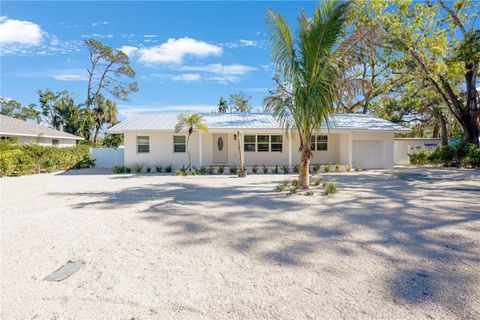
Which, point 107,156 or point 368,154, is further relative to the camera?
point 107,156

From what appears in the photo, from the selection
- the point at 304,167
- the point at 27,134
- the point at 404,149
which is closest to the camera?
the point at 304,167

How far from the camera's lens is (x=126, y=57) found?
3416 cm

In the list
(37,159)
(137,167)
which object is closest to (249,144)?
(137,167)

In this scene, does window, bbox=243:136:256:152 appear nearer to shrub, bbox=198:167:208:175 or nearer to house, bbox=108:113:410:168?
house, bbox=108:113:410:168

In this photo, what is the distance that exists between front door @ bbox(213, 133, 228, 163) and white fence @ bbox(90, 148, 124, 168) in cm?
781

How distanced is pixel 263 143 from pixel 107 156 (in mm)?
12091

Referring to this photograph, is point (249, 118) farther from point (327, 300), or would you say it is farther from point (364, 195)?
point (327, 300)

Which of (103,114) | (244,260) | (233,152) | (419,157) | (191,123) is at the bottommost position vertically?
(244,260)

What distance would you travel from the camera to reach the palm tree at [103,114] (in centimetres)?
3152

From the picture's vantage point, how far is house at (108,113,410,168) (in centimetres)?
1681

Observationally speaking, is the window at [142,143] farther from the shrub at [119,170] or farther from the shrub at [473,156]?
the shrub at [473,156]

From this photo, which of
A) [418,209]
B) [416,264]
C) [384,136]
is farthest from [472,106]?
[416,264]

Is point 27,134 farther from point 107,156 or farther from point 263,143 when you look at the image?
point 263,143

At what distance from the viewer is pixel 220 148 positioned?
1828 cm
